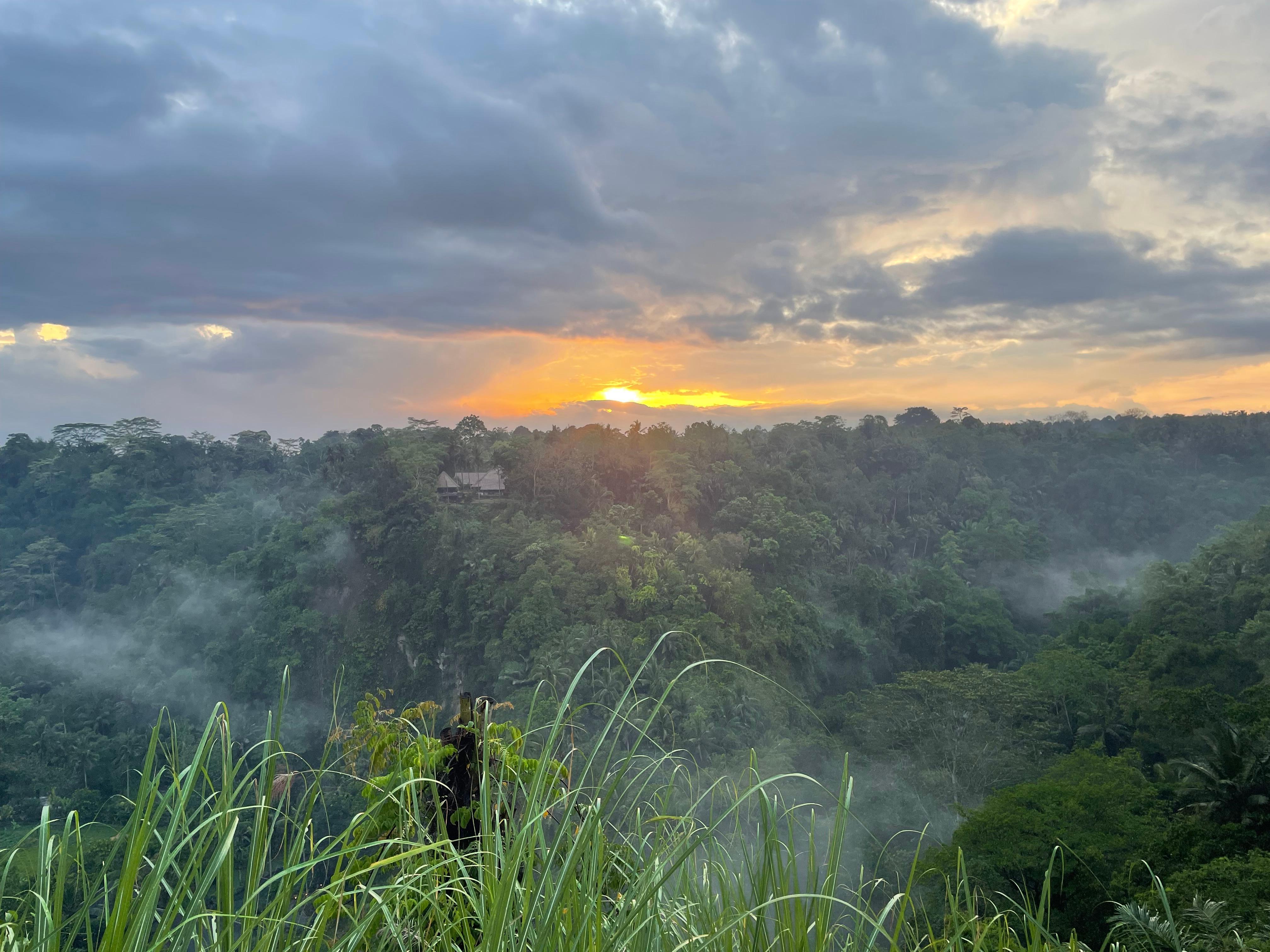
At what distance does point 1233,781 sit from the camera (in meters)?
9.89

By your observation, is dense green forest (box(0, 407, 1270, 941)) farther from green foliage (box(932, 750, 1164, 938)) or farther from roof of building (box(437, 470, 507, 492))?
roof of building (box(437, 470, 507, 492))

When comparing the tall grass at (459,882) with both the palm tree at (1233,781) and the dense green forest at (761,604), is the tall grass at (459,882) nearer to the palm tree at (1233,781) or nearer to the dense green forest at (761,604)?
the dense green forest at (761,604)

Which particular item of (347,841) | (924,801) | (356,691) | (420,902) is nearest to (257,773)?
(347,841)

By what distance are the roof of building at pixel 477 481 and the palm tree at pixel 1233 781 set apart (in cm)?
2402

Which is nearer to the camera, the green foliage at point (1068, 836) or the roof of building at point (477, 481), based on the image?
the green foliage at point (1068, 836)

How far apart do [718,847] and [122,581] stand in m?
45.2

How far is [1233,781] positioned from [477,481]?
2572 cm

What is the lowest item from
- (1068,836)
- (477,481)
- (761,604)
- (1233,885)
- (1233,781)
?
(1068,836)

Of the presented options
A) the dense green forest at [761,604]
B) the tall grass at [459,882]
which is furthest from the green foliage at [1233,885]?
the tall grass at [459,882]

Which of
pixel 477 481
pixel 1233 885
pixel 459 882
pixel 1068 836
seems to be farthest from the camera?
pixel 477 481

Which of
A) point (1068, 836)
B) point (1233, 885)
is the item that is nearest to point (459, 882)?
point (1233, 885)

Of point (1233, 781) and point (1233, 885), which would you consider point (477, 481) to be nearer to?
point (1233, 781)

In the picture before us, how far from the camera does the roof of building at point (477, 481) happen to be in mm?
30797

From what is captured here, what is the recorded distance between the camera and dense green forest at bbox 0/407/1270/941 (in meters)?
13.0
